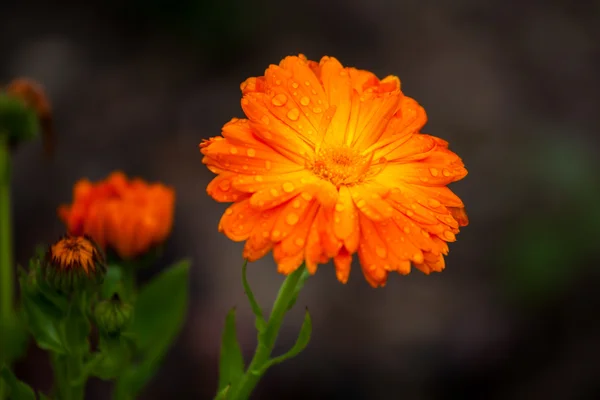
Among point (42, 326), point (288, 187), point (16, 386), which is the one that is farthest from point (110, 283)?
point (288, 187)

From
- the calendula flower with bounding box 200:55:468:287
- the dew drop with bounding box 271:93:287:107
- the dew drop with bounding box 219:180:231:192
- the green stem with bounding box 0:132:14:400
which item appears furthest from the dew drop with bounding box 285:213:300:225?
the green stem with bounding box 0:132:14:400

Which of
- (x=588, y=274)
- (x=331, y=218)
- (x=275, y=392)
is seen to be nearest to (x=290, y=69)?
(x=331, y=218)

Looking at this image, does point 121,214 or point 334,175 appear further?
point 121,214

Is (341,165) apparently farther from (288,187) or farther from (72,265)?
(72,265)

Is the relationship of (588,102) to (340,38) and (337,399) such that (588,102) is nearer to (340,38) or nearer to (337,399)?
(340,38)

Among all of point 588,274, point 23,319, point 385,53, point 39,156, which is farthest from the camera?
point 385,53

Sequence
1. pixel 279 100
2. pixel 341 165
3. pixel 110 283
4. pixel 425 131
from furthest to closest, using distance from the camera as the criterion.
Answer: pixel 425 131, pixel 110 283, pixel 341 165, pixel 279 100

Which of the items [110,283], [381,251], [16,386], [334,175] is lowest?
[16,386]

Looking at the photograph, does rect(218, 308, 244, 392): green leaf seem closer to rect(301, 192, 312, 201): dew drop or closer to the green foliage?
rect(301, 192, 312, 201): dew drop
